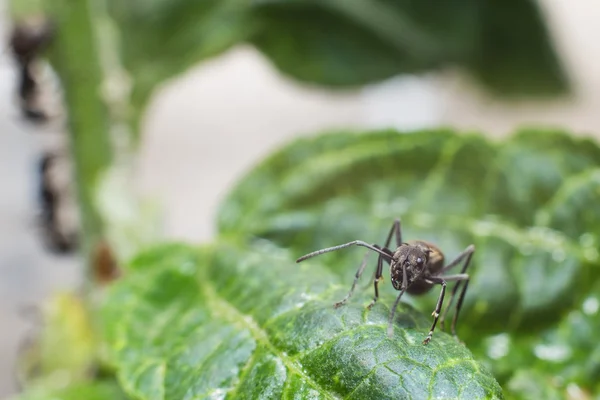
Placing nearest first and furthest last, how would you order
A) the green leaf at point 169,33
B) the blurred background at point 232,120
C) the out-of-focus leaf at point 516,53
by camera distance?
the green leaf at point 169,33 → the out-of-focus leaf at point 516,53 → the blurred background at point 232,120

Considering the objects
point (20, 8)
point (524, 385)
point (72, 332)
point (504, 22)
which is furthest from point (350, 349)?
point (504, 22)

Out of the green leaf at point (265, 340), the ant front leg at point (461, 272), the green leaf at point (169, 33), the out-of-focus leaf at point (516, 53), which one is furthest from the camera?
the out-of-focus leaf at point (516, 53)

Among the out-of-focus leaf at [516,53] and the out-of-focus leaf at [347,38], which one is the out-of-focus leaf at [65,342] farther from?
the out-of-focus leaf at [516,53]

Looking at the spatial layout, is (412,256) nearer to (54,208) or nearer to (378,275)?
(378,275)

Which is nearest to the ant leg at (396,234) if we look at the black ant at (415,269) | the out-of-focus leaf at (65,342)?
the black ant at (415,269)

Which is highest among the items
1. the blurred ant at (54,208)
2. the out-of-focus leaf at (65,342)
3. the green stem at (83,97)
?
the green stem at (83,97)

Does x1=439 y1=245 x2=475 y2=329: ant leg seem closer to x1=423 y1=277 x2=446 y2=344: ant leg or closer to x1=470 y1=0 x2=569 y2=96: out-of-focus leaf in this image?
x1=423 y1=277 x2=446 y2=344: ant leg

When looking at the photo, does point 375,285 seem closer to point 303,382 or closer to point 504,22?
point 303,382

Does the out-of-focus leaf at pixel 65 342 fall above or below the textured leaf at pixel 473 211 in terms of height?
below
